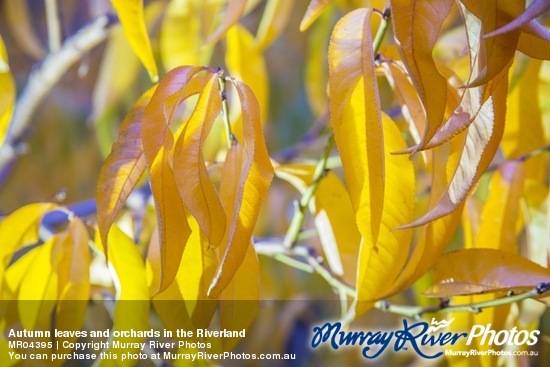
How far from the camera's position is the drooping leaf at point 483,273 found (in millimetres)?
424

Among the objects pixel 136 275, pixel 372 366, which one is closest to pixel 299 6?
pixel 372 366

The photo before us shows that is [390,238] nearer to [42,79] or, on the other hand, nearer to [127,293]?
[127,293]

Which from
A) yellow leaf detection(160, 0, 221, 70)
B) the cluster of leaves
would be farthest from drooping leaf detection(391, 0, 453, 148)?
yellow leaf detection(160, 0, 221, 70)

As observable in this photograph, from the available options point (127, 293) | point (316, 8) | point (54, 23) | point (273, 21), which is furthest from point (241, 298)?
point (54, 23)

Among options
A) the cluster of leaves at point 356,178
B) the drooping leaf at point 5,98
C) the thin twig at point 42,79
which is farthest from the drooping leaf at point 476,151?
the thin twig at point 42,79

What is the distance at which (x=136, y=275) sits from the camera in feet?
1.59

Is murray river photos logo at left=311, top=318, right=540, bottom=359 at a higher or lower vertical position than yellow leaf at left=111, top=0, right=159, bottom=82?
lower

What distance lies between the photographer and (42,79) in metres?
0.83

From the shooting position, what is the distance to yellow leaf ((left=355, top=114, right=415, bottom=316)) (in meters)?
0.43

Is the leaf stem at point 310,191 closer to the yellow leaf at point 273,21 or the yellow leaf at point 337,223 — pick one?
the yellow leaf at point 337,223

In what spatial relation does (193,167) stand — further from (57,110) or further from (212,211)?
(57,110)

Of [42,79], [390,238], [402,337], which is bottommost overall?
[402,337]

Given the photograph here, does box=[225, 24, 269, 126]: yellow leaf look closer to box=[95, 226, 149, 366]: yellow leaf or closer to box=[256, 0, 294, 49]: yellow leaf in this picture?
box=[256, 0, 294, 49]: yellow leaf

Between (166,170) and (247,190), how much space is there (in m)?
0.05
